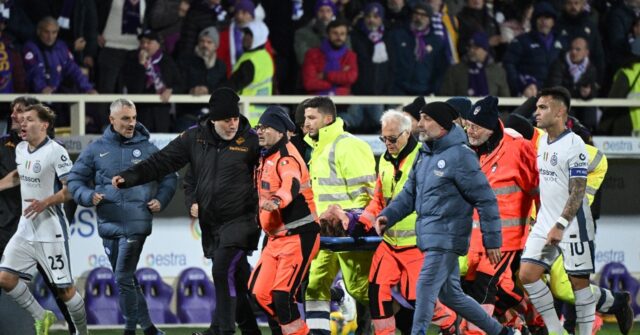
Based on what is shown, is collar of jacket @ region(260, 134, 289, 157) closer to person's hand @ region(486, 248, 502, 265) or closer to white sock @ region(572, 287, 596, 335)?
person's hand @ region(486, 248, 502, 265)

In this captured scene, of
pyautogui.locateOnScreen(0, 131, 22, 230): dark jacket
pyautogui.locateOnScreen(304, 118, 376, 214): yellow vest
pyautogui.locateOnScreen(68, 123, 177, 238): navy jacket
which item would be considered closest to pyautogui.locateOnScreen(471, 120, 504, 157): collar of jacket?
pyautogui.locateOnScreen(304, 118, 376, 214): yellow vest

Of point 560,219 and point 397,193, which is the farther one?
point 397,193

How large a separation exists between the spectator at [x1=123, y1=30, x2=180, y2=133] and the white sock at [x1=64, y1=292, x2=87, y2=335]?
4411mm

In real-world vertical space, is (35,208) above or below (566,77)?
below

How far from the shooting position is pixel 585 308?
1268 cm

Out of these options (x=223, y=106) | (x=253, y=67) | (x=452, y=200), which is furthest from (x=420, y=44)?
(x=452, y=200)

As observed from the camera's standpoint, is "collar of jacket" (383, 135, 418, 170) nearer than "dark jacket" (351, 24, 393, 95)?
Yes

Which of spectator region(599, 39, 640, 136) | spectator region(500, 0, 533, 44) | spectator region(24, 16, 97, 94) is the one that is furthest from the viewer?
spectator region(500, 0, 533, 44)

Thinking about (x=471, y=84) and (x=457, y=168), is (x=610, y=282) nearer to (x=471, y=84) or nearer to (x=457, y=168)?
(x=471, y=84)

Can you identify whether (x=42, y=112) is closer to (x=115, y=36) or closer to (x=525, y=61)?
(x=115, y=36)

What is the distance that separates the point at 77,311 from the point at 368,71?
6485 millimetres

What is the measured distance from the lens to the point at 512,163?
41.0 feet

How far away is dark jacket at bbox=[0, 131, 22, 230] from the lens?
47.0ft

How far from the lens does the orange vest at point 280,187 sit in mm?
11578
